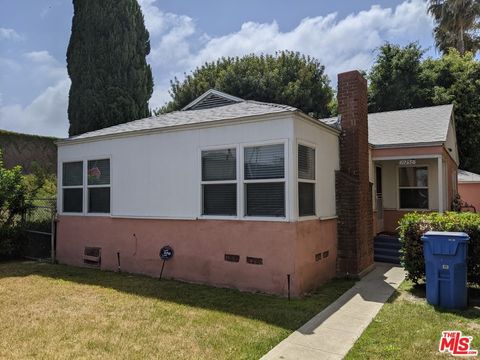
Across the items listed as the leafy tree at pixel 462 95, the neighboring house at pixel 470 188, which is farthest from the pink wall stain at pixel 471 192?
the leafy tree at pixel 462 95

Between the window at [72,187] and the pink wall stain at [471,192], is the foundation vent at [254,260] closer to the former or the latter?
the window at [72,187]

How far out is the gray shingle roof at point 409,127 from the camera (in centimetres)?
1166

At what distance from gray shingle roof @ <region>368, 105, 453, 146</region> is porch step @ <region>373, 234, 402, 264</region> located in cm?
292

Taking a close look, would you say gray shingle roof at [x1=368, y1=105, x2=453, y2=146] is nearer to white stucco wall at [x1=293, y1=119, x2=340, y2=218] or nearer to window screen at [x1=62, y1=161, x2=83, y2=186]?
white stucco wall at [x1=293, y1=119, x2=340, y2=218]

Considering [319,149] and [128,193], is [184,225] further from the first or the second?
[319,149]

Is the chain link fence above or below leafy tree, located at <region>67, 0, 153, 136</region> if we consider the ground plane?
below

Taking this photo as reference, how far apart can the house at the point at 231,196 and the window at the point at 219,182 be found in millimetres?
21

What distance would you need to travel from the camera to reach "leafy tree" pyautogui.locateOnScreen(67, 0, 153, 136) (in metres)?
18.6

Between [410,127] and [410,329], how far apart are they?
377 inches

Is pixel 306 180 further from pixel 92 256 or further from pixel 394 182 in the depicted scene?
pixel 394 182

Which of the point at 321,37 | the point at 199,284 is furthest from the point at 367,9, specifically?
the point at 199,284

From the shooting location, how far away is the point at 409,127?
Answer: 516 inches

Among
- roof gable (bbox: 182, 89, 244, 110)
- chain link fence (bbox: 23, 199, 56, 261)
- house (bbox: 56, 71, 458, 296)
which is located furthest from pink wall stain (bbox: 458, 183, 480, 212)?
chain link fence (bbox: 23, 199, 56, 261)

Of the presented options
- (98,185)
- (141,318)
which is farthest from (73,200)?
(141,318)
